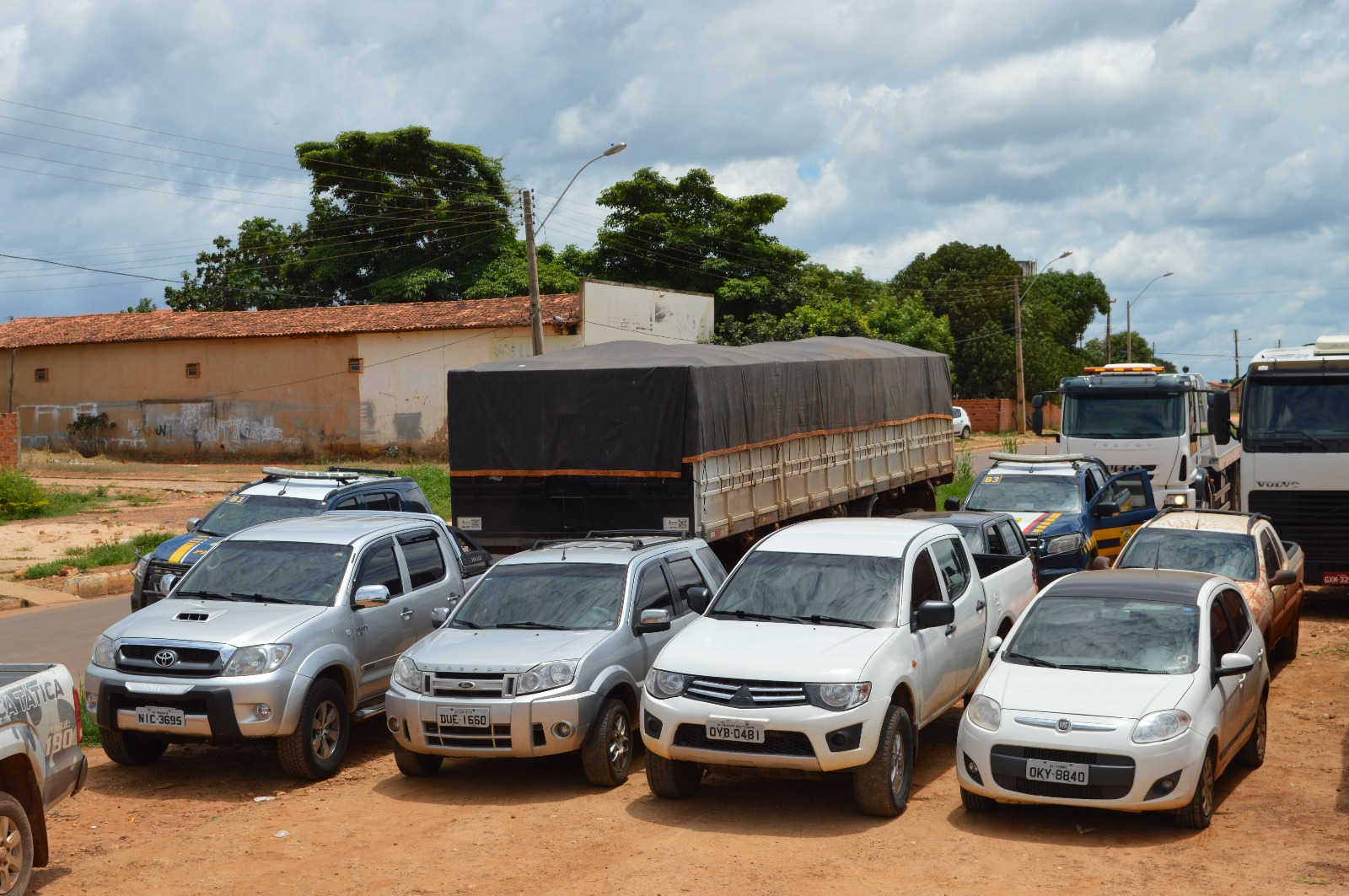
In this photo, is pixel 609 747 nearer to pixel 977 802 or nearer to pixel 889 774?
pixel 889 774

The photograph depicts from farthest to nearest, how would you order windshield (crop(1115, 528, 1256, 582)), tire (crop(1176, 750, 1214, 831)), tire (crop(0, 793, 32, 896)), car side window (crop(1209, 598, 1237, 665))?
1. windshield (crop(1115, 528, 1256, 582))
2. car side window (crop(1209, 598, 1237, 665))
3. tire (crop(1176, 750, 1214, 831))
4. tire (crop(0, 793, 32, 896))

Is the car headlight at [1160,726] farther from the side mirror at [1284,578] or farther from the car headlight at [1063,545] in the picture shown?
the car headlight at [1063,545]

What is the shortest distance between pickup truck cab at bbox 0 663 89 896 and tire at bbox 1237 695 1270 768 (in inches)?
301

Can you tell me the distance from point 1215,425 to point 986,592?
6.94m

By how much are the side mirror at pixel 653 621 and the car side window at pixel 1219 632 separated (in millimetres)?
3660

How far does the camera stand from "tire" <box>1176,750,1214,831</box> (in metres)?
7.76

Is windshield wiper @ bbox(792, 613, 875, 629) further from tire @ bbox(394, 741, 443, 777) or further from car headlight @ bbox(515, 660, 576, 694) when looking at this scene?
tire @ bbox(394, 741, 443, 777)

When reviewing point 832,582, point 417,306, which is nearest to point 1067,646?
point 832,582

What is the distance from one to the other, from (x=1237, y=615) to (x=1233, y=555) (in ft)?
12.7

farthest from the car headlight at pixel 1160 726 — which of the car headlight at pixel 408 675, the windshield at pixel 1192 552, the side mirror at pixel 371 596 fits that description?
the side mirror at pixel 371 596

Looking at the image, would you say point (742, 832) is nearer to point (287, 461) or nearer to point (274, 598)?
point (274, 598)

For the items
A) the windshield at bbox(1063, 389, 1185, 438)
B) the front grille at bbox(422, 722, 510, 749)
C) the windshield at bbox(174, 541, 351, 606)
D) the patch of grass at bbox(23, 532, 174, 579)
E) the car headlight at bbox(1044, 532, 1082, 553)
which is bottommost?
the front grille at bbox(422, 722, 510, 749)

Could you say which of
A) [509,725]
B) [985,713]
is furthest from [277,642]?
[985,713]

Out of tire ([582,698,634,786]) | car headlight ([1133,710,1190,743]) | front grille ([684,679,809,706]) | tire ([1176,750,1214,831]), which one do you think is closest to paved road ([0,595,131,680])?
tire ([582,698,634,786])
